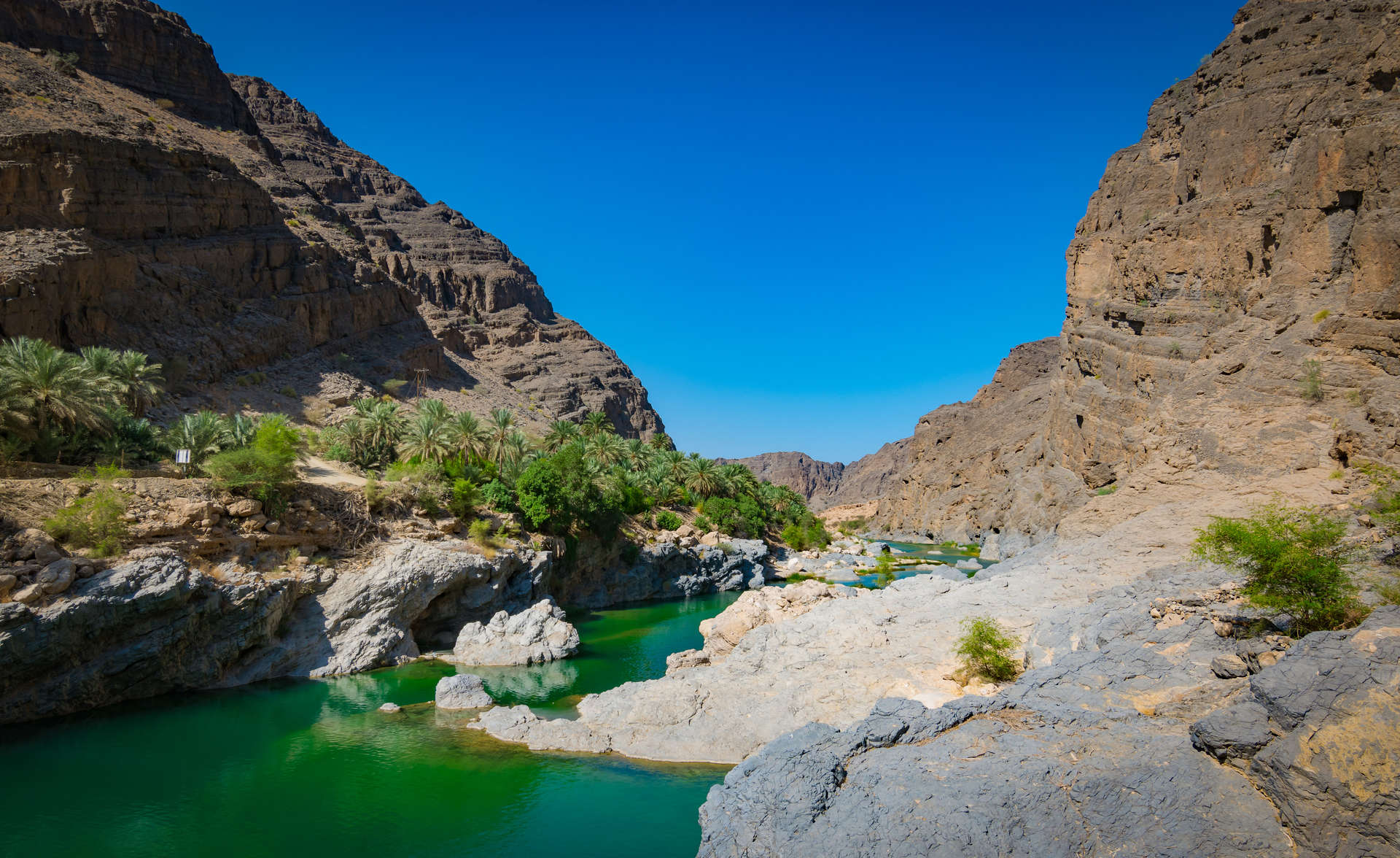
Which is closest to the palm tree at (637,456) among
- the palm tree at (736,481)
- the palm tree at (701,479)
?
the palm tree at (701,479)

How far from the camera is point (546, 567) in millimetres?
37375

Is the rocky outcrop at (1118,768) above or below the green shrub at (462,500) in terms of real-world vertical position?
below

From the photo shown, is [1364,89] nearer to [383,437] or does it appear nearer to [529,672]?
[529,672]

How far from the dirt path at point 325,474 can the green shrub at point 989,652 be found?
28.4 metres

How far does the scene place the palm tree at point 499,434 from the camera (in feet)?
147

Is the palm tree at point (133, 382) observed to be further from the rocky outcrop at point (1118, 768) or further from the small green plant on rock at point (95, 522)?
the rocky outcrop at point (1118, 768)

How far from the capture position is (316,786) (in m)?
17.6

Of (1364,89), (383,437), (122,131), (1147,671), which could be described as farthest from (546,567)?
(122,131)

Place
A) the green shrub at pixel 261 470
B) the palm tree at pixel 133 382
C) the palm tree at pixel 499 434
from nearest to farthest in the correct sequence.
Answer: the green shrub at pixel 261 470, the palm tree at pixel 133 382, the palm tree at pixel 499 434

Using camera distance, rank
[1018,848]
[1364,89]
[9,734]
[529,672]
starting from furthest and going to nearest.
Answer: [529,672]
[1364,89]
[9,734]
[1018,848]

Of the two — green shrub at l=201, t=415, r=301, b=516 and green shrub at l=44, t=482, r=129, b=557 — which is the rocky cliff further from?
green shrub at l=44, t=482, r=129, b=557

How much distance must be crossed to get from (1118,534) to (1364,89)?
20264 millimetres

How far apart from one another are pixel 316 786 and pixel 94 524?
12.8 m

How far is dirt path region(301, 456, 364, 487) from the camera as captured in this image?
33.5 m
